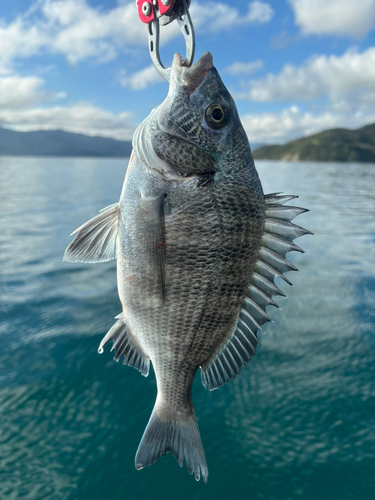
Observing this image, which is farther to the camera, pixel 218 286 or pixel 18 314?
pixel 18 314

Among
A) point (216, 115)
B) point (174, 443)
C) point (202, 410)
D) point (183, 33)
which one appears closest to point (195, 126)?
point (216, 115)

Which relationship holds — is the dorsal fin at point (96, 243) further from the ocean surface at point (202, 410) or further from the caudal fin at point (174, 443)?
the ocean surface at point (202, 410)

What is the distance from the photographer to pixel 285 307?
7363 mm

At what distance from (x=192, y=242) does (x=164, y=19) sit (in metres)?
1.56

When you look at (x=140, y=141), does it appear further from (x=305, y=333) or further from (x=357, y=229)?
(x=357, y=229)

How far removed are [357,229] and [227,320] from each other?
1465cm

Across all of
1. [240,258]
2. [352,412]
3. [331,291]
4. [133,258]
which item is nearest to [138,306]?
[133,258]

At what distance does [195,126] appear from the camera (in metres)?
2.51

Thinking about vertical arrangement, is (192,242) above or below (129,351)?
above

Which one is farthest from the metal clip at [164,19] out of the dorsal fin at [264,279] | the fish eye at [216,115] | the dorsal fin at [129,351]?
the dorsal fin at [129,351]

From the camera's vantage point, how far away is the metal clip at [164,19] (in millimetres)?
2156

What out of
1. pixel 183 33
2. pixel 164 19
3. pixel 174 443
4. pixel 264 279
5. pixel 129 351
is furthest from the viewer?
pixel 129 351

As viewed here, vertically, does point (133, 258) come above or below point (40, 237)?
above

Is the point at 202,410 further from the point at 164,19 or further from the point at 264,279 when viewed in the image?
the point at 164,19
